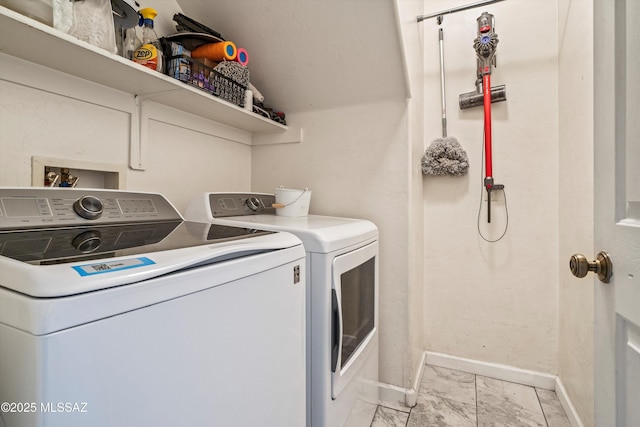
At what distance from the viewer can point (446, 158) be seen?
6.51ft

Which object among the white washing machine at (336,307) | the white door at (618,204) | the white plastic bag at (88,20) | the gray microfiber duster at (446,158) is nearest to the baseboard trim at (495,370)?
the white washing machine at (336,307)

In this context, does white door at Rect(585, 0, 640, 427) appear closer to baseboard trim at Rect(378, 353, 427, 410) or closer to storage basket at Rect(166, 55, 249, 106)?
baseboard trim at Rect(378, 353, 427, 410)

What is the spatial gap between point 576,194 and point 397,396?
144cm

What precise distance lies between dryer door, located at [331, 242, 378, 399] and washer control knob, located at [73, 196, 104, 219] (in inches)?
32.4

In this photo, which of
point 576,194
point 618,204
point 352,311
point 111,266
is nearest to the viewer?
point 111,266

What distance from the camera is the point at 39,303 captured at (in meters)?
0.38

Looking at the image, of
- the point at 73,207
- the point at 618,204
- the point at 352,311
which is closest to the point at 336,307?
the point at 352,311

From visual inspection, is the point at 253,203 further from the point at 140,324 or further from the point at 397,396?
the point at 397,396

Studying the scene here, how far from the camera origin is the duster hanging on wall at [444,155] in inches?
77.0

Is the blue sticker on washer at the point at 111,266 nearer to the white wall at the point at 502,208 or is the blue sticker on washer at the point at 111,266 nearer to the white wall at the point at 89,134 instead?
the white wall at the point at 89,134

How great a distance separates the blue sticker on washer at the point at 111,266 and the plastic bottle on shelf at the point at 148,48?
0.98 m

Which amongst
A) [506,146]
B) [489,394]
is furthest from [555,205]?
[489,394]

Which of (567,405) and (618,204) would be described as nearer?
(618,204)

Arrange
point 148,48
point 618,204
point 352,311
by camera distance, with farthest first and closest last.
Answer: point 352,311 → point 148,48 → point 618,204
